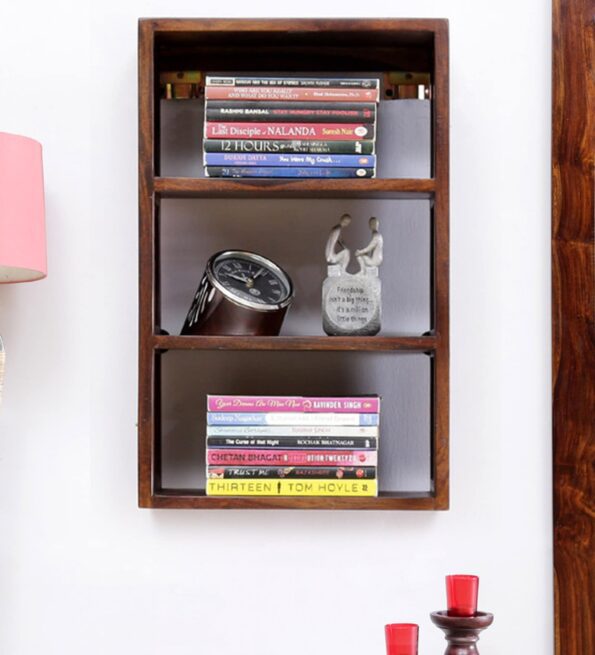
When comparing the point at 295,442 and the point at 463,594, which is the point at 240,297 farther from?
the point at 463,594

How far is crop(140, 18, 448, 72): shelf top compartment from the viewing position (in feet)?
5.48

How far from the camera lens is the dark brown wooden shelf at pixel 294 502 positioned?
65.2 inches

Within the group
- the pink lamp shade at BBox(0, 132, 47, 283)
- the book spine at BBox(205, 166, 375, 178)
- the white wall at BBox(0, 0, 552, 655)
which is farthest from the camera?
the white wall at BBox(0, 0, 552, 655)

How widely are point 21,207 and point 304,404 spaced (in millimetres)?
560

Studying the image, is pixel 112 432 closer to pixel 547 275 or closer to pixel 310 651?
pixel 310 651

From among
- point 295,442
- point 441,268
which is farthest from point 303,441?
point 441,268

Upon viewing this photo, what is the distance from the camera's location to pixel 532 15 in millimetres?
1819

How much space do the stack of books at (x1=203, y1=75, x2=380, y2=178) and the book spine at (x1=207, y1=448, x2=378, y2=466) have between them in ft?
1.52

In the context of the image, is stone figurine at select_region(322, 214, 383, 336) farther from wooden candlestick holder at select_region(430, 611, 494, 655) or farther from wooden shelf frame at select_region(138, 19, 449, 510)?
wooden candlestick holder at select_region(430, 611, 494, 655)

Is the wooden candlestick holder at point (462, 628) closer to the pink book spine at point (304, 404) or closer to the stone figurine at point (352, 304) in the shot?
the pink book spine at point (304, 404)

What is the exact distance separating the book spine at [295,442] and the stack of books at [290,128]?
442mm

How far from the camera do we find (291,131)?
1656mm

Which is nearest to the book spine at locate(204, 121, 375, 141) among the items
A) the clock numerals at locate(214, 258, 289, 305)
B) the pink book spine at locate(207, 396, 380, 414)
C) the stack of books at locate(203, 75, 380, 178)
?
the stack of books at locate(203, 75, 380, 178)

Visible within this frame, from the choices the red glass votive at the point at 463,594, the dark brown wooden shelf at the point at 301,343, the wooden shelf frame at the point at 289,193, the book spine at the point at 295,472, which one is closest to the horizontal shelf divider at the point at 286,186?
the wooden shelf frame at the point at 289,193
